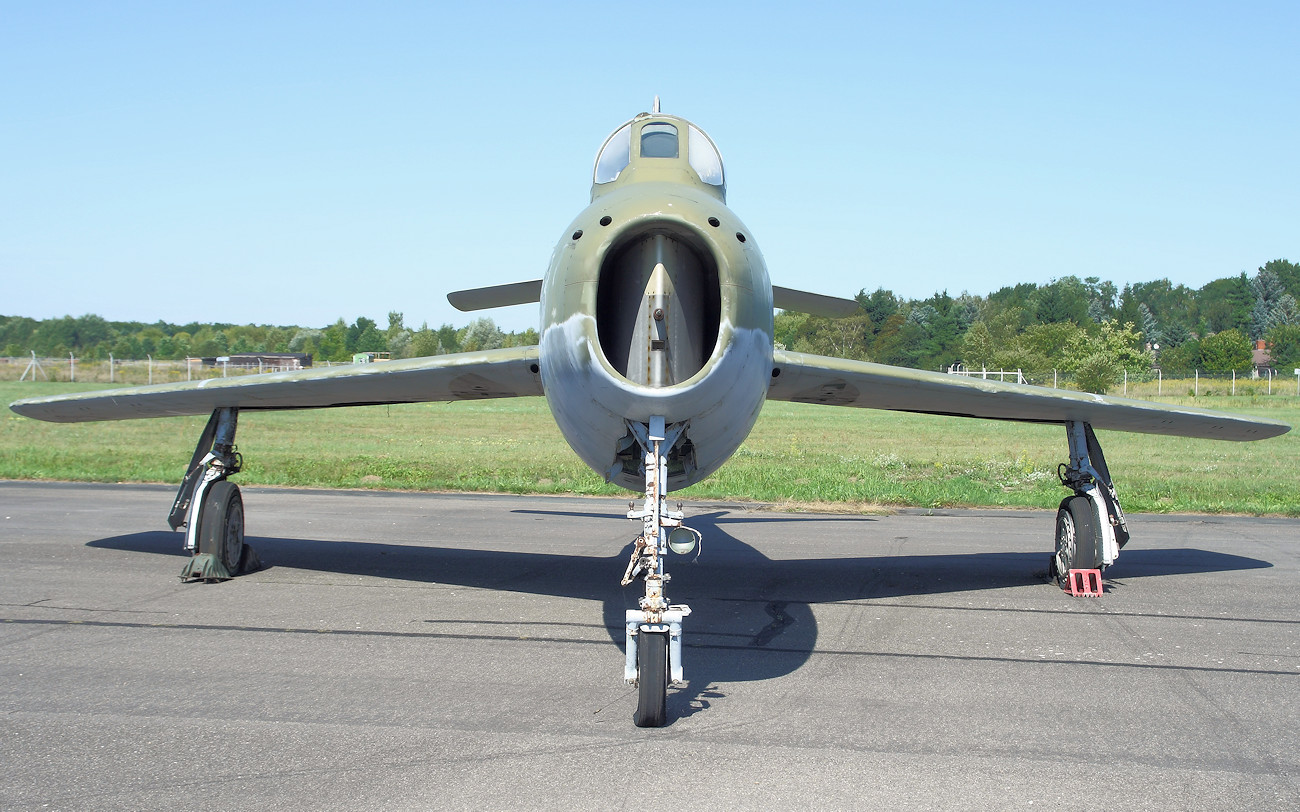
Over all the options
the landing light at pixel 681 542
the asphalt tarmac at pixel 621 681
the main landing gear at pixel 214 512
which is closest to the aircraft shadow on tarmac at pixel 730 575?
the asphalt tarmac at pixel 621 681

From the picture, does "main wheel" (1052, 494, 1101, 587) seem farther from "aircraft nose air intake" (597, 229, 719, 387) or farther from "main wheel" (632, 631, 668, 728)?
"main wheel" (632, 631, 668, 728)

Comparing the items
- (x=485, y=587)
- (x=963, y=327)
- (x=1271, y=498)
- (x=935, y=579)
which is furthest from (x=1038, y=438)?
(x=963, y=327)

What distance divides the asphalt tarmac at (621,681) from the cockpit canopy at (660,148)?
376 cm

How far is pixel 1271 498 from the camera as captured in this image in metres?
18.7

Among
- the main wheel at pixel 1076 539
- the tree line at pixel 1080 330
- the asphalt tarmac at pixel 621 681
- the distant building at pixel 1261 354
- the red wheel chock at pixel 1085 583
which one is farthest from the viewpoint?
the distant building at pixel 1261 354

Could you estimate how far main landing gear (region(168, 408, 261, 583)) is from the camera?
10.4 m

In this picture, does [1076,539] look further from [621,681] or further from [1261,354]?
[1261,354]

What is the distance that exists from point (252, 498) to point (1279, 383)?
2890 inches

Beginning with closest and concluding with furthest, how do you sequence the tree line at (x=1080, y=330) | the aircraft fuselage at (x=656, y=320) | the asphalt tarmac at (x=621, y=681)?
the asphalt tarmac at (x=621, y=681) → the aircraft fuselage at (x=656, y=320) → the tree line at (x=1080, y=330)

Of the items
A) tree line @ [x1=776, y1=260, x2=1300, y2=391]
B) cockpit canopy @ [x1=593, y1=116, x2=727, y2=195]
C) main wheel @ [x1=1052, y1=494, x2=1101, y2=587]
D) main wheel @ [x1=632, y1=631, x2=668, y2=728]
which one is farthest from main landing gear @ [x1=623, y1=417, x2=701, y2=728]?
tree line @ [x1=776, y1=260, x2=1300, y2=391]

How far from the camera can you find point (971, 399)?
10070 millimetres

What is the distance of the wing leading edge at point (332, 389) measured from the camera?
8.80m

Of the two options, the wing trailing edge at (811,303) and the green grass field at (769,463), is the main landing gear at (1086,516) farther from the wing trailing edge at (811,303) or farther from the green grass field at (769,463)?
the green grass field at (769,463)

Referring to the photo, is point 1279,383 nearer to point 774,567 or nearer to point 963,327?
point 963,327
